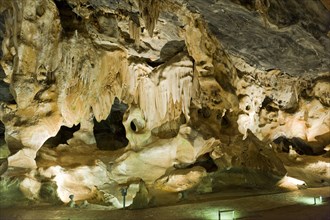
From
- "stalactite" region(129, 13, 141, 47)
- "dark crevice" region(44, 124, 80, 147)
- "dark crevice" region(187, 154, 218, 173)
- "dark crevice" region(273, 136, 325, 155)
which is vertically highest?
"stalactite" region(129, 13, 141, 47)

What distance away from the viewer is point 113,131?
45.4 ft

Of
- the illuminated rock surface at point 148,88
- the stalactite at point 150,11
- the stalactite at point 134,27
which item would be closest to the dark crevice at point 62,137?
the illuminated rock surface at point 148,88

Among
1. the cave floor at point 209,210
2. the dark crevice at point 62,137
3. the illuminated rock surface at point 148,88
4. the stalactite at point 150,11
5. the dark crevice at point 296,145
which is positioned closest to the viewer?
the cave floor at point 209,210

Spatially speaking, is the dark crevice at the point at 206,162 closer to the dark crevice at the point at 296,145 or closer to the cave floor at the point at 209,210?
the cave floor at the point at 209,210

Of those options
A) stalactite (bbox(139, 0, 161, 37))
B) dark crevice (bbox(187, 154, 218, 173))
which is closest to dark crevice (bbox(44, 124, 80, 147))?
dark crevice (bbox(187, 154, 218, 173))

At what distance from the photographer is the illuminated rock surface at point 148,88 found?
26.6 ft

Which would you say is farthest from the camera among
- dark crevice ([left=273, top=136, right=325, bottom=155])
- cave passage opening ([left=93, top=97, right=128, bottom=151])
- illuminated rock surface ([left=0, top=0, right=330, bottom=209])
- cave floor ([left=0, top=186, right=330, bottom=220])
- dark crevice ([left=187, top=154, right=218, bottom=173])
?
dark crevice ([left=273, top=136, right=325, bottom=155])

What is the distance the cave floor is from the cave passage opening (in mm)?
6016

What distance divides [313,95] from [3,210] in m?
9.98

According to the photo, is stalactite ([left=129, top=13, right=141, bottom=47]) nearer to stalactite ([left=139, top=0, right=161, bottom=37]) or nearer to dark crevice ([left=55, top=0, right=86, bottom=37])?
stalactite ([left=139, top=0, right=161, bottom=37])

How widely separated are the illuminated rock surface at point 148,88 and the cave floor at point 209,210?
2.00ft

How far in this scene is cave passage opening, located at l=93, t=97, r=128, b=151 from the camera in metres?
13.1

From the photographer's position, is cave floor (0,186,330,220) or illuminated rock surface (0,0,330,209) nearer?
cave floor (0,186,330,220)

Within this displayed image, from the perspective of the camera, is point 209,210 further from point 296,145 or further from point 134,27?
point 296,145
